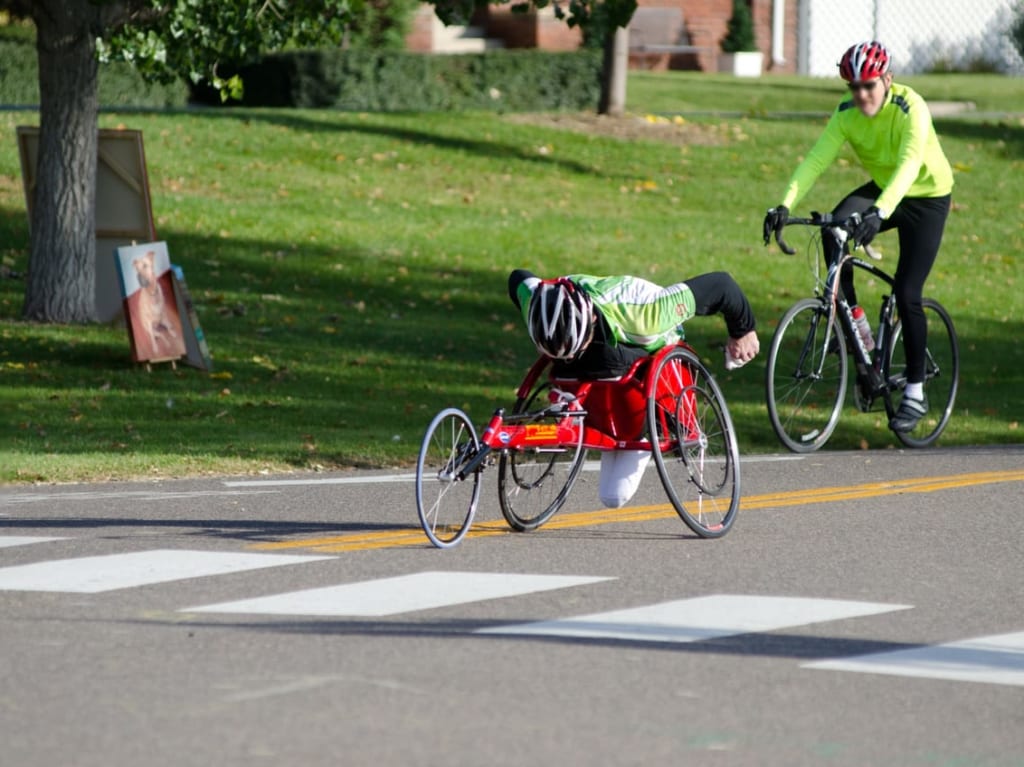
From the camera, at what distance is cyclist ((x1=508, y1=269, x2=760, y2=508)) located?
7.59 metres

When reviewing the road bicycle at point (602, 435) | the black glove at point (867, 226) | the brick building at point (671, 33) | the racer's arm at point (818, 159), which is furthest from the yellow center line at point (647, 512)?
the brick building at point (671, 33)

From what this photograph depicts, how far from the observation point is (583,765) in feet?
15.8

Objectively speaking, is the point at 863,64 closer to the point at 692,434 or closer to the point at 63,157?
the point at 692,434

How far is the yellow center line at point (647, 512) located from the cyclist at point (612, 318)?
0.59 m

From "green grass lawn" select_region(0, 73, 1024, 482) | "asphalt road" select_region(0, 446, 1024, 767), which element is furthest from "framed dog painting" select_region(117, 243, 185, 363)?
"asphalt road" select_region(0, 446, 1024, 767)

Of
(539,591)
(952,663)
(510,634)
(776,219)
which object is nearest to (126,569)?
(539,591)

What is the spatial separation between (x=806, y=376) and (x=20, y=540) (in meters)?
4.45

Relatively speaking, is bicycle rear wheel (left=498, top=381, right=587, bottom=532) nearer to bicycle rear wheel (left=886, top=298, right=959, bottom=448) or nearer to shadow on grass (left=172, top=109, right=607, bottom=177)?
bicycle rear wheel (left=886, top=298, right=959, bottom=448)

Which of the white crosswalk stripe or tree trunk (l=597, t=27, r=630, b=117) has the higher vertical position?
tree trunk (l=597, t=27, r=630, b=117)

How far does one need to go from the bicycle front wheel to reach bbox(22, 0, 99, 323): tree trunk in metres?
7.37

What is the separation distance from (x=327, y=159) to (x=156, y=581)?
17756 mm

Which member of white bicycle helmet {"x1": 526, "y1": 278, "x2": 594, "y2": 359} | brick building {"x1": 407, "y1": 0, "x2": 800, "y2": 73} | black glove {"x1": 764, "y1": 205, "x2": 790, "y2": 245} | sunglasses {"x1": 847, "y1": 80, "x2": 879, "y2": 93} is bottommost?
white bicycle helmet {"x1": 526, "y1": 278, "x2": 594, "y2": 359}

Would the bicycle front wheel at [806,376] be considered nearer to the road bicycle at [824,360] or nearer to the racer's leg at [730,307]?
the road bicycle at [824,360]

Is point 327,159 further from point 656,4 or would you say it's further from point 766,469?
point 656,4
